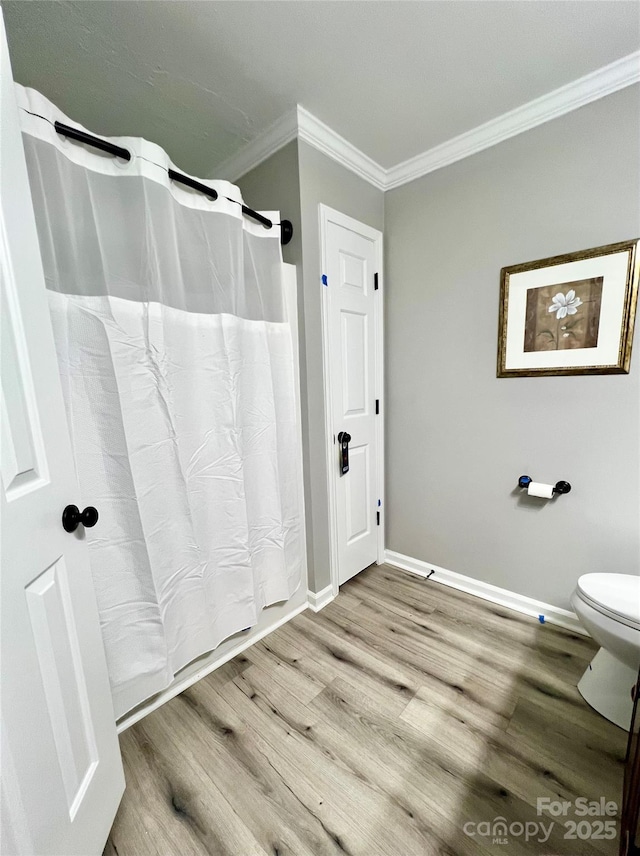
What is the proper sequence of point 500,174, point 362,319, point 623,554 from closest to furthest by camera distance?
point 623,554, point 500,174, point 362,319

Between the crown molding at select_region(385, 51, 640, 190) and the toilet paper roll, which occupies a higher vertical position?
the crown molding at select_region(385, 51, 640, 190)

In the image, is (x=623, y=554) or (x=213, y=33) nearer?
(x=213, y=33)

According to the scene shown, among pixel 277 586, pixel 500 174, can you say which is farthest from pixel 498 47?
pixel 277 586

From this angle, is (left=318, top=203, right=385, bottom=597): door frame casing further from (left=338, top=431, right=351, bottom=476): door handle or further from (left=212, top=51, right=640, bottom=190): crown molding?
(left=212, top=51, right=640, bottom=190): crown molding

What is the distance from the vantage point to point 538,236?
1661 millimetres

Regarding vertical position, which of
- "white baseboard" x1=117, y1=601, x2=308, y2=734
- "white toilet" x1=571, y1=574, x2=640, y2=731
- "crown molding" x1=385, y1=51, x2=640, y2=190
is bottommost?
"white baseboard" x1=117, y1=601, x2=308, y2=734

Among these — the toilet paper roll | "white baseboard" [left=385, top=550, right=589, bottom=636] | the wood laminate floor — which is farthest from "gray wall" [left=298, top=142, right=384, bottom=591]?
the toilet paper roll

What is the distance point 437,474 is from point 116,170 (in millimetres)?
2097

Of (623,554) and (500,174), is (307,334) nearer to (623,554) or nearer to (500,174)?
(500,174)

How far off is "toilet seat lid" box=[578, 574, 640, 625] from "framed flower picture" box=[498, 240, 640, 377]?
2.93ft

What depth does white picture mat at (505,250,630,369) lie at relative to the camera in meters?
1.48

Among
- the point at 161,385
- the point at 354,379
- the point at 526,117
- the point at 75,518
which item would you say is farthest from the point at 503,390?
the point at 75,518

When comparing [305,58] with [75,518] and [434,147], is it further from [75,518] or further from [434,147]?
[75,518]

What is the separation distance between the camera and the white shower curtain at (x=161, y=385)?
1.08 meters
